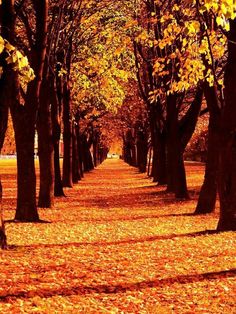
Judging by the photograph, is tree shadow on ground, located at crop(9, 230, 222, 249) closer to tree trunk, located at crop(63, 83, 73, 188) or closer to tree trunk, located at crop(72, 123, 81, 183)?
tree trunk, located at crop(63, 83, 73, 188)

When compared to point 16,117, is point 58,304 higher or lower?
lower

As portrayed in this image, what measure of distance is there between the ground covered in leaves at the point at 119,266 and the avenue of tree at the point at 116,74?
117 centimetres

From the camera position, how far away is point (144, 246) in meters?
11.2

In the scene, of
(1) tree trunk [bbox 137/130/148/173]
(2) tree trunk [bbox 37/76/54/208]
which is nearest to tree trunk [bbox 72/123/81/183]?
(1) tree trunk [bbox 137/130/148/173]

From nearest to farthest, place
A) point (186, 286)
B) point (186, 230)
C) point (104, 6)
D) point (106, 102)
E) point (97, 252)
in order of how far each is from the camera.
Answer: point (186, 286) < point (97, 252) < point (186, 230) < point (104, 6) < point (106, 102)

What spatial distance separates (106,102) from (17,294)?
79.1 ft

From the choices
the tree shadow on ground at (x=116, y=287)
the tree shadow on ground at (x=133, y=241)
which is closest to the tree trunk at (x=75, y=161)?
the tree shadow on ground at (x=133, y=241)

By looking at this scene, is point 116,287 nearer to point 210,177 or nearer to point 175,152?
point 210,177

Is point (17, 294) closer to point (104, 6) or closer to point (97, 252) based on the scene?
point (97, 252)

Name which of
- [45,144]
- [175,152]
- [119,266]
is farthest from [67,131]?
[119,266]

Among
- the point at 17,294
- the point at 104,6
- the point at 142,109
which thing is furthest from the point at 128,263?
the point at 142,109

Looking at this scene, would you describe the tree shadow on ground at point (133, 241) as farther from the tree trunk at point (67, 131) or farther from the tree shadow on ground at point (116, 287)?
the tree trunk at point (67, 131)

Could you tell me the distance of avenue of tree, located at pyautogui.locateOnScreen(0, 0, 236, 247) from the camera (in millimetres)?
11672

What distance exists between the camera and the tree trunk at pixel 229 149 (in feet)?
38.2
